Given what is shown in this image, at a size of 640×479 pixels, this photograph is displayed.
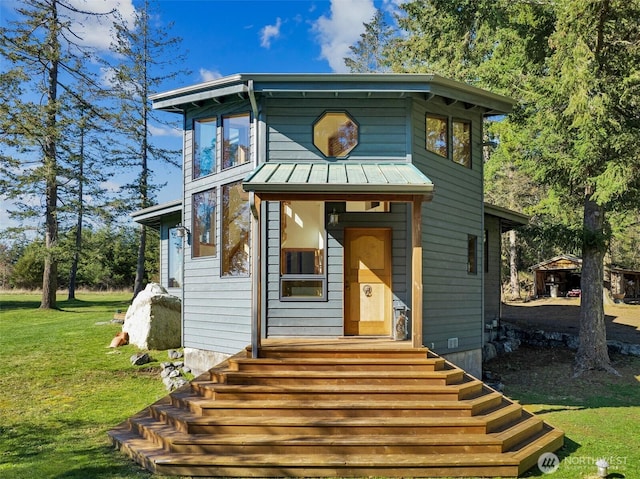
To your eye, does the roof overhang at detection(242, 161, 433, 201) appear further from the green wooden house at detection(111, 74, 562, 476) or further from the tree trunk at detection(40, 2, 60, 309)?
the tree trunk at detection(40, 2, 60, 309)

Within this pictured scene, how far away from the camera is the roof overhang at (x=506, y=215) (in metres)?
12.3

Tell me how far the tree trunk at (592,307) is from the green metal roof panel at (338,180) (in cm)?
562

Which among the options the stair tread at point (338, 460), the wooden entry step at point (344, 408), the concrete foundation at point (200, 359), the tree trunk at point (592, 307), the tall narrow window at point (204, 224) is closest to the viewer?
the stair tread at point (338, 460)

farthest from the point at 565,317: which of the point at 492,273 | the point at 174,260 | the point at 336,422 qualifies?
the point at 336,422

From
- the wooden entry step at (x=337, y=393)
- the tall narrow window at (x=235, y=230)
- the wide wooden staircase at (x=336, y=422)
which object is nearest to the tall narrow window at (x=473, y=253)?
the wide wooden staircase at (x=336, y=422)

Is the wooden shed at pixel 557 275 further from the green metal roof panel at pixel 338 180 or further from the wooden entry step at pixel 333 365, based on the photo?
the wooden entry step at pixel 333 365

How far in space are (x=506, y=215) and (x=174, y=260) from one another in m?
8.96

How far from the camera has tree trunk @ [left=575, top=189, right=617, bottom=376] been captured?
34.6 feet

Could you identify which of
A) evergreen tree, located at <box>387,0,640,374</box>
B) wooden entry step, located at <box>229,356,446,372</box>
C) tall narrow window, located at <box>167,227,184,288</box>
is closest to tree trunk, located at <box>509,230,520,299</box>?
evergreen tree, located at <box>387,0,640,374</box>

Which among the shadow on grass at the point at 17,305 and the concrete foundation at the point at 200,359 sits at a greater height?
the shadow on grass at the point at 17,305

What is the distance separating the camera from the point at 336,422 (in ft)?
17.2

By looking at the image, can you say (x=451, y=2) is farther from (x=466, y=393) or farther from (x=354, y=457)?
(x=354, y=457)

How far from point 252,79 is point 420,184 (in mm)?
3191

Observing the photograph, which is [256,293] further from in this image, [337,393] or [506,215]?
[506,215]
